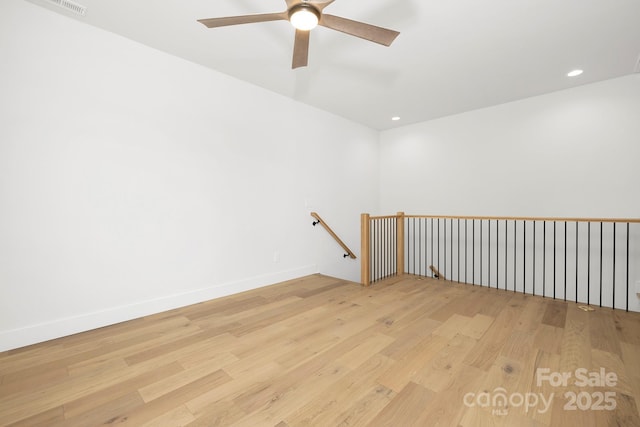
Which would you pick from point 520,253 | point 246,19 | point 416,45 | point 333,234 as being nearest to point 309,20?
point 246,19

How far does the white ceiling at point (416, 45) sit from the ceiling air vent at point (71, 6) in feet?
0.17

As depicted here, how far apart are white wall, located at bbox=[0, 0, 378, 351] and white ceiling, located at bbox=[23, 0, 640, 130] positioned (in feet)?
1.00

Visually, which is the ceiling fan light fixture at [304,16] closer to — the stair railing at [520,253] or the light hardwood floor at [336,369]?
the light hardwood floor at [336,369]

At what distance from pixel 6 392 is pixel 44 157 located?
1.67 m

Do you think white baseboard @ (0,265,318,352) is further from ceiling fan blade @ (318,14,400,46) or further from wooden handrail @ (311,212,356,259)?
ceiling fan blade @ (318,14,400,46)

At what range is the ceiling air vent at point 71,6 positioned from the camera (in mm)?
2079

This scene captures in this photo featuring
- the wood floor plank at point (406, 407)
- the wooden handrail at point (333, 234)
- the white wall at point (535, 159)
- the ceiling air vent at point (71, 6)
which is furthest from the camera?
the wooden handrail at point (333, 234)

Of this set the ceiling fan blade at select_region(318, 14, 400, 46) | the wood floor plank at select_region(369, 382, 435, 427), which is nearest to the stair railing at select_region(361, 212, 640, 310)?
the wood floor plank at select_region(369, 382, 435, 427)

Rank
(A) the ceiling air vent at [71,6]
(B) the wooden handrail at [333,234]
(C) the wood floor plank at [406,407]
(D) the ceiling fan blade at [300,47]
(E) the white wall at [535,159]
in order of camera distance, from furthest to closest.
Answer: (B) the wooden handrail at [333,234] → (E) the white wall at [535,159] → (A) the ceiling air vent at [71,6] → (D) the ceiling fan blade at [300,47] → (C) the wood floor plank at [406,407]

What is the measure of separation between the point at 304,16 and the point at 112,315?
9.69ft

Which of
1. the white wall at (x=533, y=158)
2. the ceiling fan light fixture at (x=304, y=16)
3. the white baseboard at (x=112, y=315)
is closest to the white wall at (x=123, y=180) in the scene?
the white baseboard at (x=112, y=315)

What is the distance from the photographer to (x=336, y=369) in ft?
5.99

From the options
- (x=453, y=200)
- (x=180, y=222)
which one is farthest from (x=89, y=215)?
(x=453, y=200)

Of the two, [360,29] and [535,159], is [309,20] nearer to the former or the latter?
[360,29]
